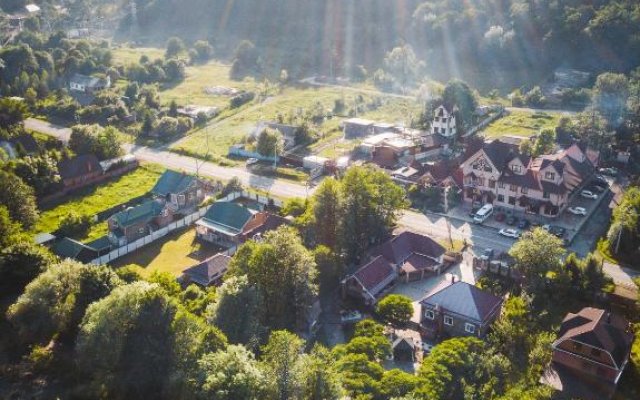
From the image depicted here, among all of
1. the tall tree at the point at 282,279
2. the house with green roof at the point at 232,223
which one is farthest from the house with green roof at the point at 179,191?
the tall tree at the point at 282,279

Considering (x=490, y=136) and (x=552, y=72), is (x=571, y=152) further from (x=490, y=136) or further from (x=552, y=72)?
(x=552, y=72)

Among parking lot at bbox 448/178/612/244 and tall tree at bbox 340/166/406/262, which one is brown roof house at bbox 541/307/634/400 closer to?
parking lot at bbox 448/178/612/244

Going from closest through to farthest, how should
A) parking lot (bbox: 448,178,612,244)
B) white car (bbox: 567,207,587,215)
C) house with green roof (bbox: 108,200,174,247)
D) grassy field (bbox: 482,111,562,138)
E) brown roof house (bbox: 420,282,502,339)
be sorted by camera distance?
brown roof house (bbox: 420,282,502,339) → parking lot (bbox: 448,178,612,244) → house with green roof (bbox: 108,200,174,247) → white car (bbox: 567,207,587,215) → grassy field (bbox: 482,111,562,138)

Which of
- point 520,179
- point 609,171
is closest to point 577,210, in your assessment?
point 520,179

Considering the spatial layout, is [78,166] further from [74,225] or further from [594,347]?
[594,347]

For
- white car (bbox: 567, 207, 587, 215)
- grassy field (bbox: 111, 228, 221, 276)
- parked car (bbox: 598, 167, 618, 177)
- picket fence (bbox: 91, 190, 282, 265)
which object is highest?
parked car (bbox: 598, 167, 618, 177)

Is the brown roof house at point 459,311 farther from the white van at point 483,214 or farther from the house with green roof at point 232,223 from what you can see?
the house with green roof at point 232,223

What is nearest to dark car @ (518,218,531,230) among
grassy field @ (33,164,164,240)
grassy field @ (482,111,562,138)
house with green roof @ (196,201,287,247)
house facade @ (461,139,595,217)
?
house facade @ (461,139,595,217)

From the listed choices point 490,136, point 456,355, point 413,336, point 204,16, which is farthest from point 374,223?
point 204,16
